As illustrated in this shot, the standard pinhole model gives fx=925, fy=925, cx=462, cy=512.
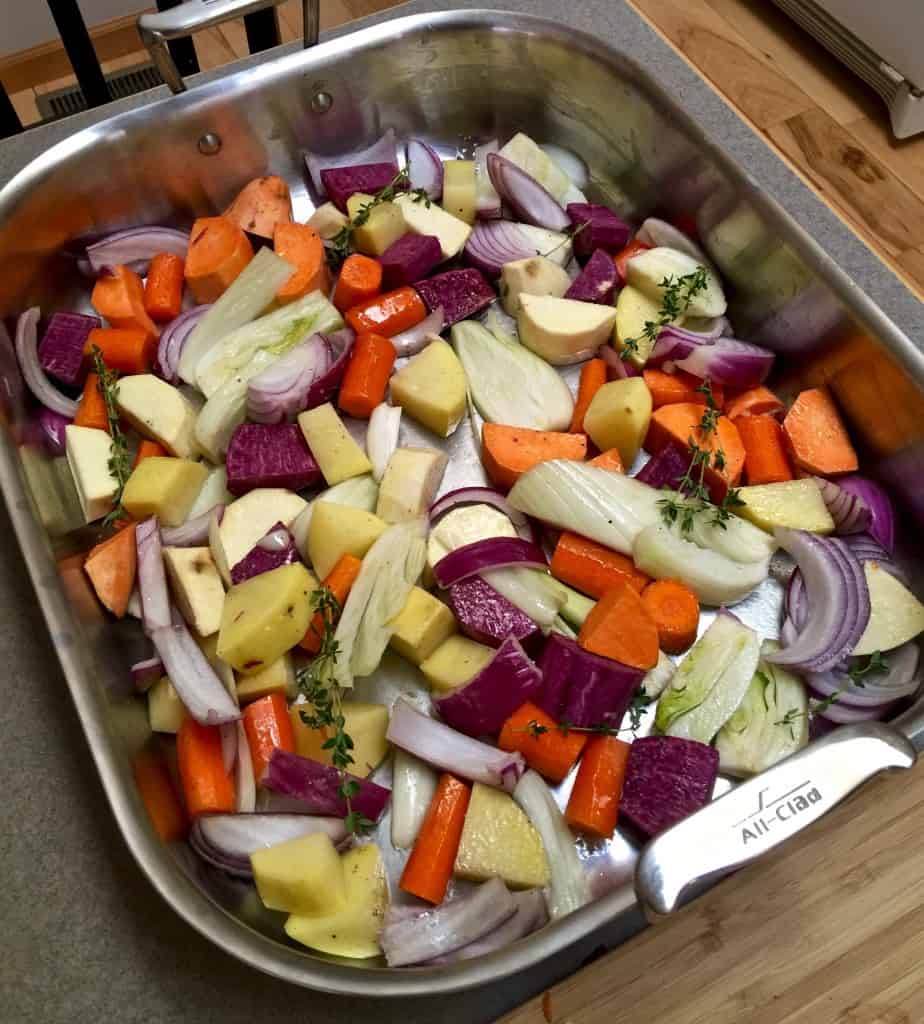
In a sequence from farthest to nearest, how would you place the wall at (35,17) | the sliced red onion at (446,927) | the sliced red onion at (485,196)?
1. the wall at (35,17)
2. the sliced red onion at (485,196)
3. the sliced red onion at (446,927)

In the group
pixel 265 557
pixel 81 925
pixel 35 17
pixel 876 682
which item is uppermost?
pixel 35 17

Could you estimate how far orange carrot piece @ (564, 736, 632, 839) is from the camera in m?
0.91

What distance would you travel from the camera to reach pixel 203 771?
0.90 m

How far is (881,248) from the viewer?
4.65ft

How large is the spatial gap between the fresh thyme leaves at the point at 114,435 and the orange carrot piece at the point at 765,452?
29.5 inches

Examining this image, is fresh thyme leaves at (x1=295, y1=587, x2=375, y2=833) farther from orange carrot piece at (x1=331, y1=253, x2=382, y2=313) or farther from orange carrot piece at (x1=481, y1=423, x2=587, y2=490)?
orange carrot piece at (x1=331, y1=253, x2=382, y2=313)

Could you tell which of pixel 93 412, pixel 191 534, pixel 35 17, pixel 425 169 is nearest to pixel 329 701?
pixel 191 534

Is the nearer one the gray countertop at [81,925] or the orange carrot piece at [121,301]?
the gray countertop at [81,925]

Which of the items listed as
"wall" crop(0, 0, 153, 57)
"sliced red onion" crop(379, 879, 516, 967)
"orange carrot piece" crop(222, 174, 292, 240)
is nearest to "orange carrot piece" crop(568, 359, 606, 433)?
"orange carrot piece" crop(222, 174, 292, 240)

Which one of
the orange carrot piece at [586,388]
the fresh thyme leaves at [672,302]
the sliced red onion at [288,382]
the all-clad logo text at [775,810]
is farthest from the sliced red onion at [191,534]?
the all-clad logo text at [775,810]

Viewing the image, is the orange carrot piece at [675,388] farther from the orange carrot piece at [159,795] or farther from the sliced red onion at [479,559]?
the orange carrot piece at [159,795]

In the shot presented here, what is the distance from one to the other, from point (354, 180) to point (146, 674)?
2.50 ft

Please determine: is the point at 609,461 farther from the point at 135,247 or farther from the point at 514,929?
the point at 135,247

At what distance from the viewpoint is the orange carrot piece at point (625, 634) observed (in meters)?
0.96
